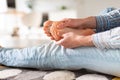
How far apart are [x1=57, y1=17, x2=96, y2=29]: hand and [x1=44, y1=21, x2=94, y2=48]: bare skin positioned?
2 cm

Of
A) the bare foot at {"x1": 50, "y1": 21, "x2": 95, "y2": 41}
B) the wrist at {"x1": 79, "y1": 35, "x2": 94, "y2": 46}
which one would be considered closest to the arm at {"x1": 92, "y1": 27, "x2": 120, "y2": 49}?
the wrist at {"x1": 79, "y1": 35, "x2": 94, "y2": 46}

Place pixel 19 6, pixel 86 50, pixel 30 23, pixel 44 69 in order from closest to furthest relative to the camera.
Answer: pixel 86 50, pixel 44 69, pixel 30 23, pixel 19 6

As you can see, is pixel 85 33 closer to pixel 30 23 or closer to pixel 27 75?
pixel 27 75

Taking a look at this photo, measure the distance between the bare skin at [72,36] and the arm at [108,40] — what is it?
26mm

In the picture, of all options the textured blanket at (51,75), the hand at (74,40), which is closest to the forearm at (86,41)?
the hand at (74,40)

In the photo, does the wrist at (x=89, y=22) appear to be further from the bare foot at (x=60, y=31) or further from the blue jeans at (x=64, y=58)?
the blue jeans at (x=64, y=58)

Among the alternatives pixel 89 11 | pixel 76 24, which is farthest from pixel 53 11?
pixel 76 24

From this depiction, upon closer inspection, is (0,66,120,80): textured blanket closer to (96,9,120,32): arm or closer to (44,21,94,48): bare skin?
(44,21,94,48): bare skin

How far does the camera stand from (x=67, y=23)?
88 centimetres

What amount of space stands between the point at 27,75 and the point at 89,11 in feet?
12.5

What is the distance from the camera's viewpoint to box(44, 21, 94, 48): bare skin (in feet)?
2.56

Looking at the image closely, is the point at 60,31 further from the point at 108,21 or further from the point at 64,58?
the point at 108,21

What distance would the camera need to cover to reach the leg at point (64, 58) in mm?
742

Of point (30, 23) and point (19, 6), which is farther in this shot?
point (19, 6)
